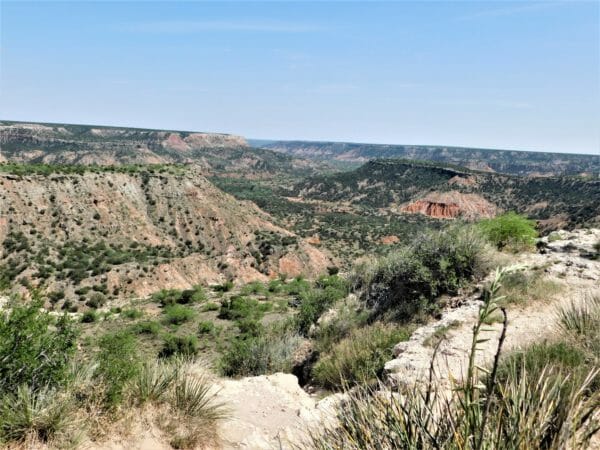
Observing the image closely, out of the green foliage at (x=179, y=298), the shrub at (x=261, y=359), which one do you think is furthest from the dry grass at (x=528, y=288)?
the green foliage at (x=179, y=298)

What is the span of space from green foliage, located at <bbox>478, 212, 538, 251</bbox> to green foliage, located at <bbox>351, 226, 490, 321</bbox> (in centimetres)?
293

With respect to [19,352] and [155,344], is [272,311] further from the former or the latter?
[19,352]

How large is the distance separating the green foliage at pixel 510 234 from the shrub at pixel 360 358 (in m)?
7.49

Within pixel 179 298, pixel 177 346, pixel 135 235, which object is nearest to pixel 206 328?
pixel 177 346

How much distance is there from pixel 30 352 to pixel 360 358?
21.3ft

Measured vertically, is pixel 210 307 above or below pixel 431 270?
below

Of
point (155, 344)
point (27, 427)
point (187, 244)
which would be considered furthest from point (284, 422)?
point (187, 244)

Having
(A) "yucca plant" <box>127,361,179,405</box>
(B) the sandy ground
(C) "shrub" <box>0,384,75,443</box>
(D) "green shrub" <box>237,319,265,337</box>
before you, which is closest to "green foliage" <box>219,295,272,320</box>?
(D) "green shrub" <box>237,319,265,337</box>

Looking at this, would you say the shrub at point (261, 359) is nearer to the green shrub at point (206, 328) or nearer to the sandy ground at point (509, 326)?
the sandy ground at point (509, 326)

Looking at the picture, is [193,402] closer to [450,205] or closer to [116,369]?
[116,369]

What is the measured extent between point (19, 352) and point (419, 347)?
755cm

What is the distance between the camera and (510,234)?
16.3 m

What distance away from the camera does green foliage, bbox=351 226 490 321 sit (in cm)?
1210

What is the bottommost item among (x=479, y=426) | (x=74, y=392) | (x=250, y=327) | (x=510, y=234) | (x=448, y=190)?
(x=250, y=327)
